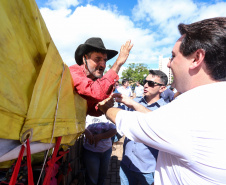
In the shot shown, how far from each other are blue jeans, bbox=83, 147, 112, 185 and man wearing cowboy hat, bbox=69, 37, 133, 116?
117 cm

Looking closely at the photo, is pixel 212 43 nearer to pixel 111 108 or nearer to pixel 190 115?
pixel 190 115

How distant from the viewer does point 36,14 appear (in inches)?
33.2

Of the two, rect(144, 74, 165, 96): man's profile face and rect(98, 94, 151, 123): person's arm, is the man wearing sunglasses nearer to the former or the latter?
rect(144, 74, 165, 96): man's profile face

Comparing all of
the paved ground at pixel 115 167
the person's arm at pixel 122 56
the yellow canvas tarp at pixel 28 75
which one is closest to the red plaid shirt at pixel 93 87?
the person's arm at pixel 122 56

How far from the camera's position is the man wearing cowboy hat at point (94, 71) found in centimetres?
146

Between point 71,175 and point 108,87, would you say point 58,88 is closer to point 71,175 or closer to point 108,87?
point 108,87

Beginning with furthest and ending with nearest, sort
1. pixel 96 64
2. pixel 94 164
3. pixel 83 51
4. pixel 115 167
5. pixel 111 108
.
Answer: pixel 115 167
pixel 94 164
pixel 83 51
pixel 96 64
pixel 111 108

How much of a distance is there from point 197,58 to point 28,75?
1.12m

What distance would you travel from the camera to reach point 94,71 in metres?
2.08

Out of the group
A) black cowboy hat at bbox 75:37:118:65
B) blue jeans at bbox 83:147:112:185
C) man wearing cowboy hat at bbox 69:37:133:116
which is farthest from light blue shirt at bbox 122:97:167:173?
black cowboy hat at bbox 75:37:118:65

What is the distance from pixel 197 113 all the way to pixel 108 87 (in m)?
0.83

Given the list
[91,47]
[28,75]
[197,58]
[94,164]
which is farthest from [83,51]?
[94,164]

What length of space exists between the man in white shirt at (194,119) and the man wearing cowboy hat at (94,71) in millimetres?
404

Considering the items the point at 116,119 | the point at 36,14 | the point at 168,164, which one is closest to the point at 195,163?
the point at 168,164
